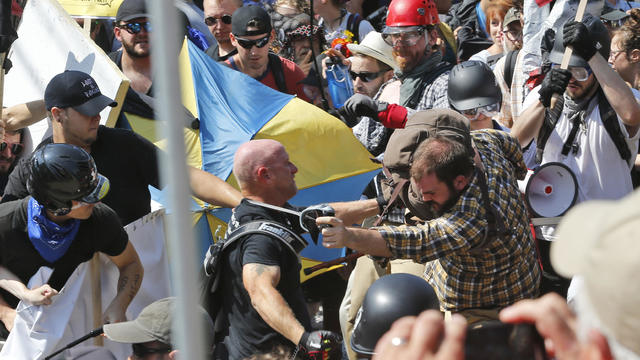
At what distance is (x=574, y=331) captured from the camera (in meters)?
1.53

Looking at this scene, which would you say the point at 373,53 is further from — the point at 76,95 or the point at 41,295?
the point at 41,295

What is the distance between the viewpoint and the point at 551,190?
15.2 feet

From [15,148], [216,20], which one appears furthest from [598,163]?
[216,20]

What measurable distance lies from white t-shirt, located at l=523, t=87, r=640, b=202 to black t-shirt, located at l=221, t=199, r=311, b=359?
1.60m

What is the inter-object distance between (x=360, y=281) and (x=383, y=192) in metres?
0.48

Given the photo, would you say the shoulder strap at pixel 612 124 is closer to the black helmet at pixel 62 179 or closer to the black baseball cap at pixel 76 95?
the black helmet at pixel 62 179

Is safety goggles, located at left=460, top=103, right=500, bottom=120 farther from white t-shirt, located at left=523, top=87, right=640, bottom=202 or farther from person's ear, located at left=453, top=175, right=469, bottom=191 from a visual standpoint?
person's ear, located at left=453, top=175, right=469, bottom=191

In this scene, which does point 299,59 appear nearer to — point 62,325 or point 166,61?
point 62,325

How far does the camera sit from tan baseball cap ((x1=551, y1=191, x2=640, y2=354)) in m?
1.35

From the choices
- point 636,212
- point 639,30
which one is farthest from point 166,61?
point 639,30

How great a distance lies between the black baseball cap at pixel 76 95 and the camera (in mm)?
4770

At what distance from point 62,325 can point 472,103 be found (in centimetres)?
231

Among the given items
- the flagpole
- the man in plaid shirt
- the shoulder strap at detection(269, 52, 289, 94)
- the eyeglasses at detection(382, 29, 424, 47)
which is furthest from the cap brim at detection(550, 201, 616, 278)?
the shoulder strap at detection(269, 52, 289, 94)

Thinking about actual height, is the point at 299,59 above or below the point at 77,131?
below
